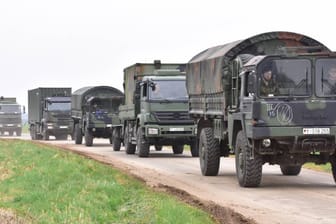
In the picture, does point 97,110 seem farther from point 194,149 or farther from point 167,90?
point 167,90

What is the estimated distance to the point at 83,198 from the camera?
12633 mm

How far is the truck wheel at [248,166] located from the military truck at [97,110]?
20.6m

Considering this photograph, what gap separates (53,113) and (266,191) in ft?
115

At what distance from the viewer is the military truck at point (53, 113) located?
49844mm

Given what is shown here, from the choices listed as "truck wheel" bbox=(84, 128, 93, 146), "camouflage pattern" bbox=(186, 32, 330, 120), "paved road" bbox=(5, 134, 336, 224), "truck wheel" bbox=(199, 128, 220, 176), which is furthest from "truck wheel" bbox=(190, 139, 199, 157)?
"truck wheel" bbox=(84, 128, 93, 146)

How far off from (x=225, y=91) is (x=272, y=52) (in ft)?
4.12

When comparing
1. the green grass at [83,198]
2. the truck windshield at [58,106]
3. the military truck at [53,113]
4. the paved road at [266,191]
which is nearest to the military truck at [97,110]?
the military truck at [53,113]

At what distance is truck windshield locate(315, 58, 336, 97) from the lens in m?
16.3

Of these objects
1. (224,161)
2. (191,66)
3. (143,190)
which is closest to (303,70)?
(143,190)

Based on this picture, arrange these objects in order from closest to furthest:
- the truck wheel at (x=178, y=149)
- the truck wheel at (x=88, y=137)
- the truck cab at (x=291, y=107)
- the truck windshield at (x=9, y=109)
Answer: the truck cab at (x=291, y=107) < the truck wheel at (x=178, y=149) < the truck wheel at (x=88, y=137) < the truck windshield at (x=9, y=109)

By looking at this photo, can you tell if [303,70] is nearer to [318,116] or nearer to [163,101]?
[318,116]

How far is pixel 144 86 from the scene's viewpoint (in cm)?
2842

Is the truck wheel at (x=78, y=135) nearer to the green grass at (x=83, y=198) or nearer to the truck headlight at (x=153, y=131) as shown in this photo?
the truck headlight at (x=153, y=131)

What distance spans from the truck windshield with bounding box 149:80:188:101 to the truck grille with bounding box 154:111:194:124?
48cm
